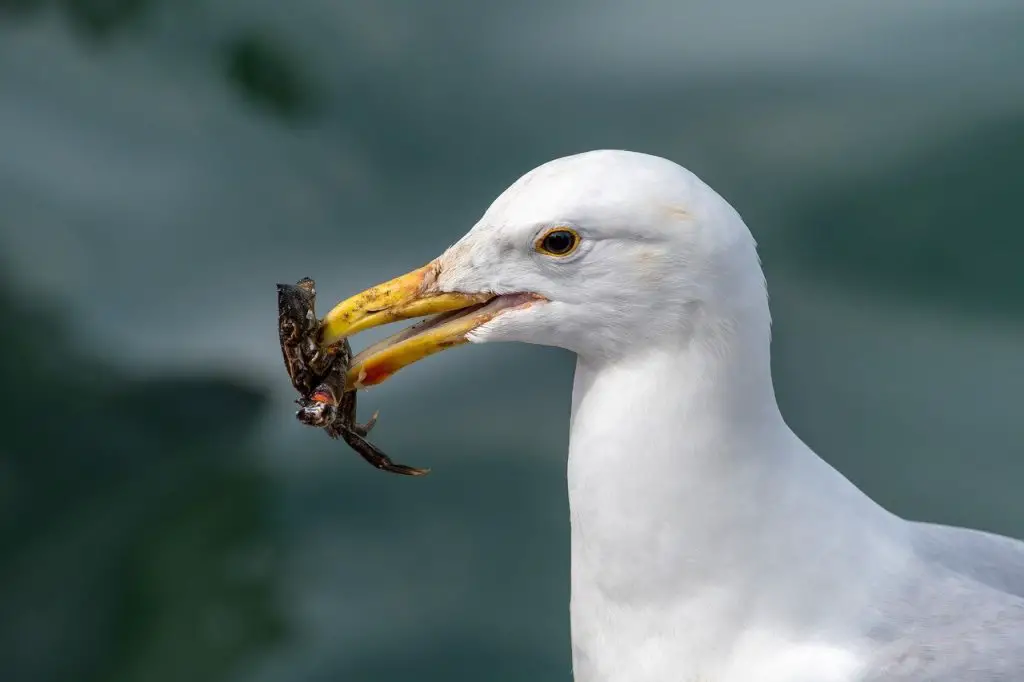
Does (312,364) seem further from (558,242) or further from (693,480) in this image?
(693,480)

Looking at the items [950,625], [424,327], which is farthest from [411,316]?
[950,625]

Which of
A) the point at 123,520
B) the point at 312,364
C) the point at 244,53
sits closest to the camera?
the point at 312,364

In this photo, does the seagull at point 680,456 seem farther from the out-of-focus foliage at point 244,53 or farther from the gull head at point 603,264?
the out-of-focus foliage at point 244,53

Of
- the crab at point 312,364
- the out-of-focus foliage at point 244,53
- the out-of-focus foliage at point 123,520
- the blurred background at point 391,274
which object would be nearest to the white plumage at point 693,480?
the crab at point 312,364

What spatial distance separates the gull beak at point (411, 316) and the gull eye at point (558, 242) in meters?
0.09

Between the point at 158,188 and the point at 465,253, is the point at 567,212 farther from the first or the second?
the point at 158,188

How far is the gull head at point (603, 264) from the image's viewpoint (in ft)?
6.33

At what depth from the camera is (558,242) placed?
6.47 ft

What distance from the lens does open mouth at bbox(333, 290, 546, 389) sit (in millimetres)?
2053

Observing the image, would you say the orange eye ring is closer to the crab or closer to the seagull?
the seagull

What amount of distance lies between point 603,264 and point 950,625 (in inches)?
29.4

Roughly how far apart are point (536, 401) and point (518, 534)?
0.42 meters

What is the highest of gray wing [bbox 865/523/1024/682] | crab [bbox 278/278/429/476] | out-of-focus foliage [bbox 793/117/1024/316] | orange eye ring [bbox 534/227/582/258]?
out-of-focus foliage [bbox 793/117/1024/316]

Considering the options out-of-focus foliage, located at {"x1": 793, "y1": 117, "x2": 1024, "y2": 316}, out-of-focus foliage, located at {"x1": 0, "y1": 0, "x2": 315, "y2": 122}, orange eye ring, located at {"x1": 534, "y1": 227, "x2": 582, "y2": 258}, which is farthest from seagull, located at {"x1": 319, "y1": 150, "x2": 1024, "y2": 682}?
out-of-focus foliage, located at {"x1": 0, "y1": 0, "x2": 315, "y2": 122}
